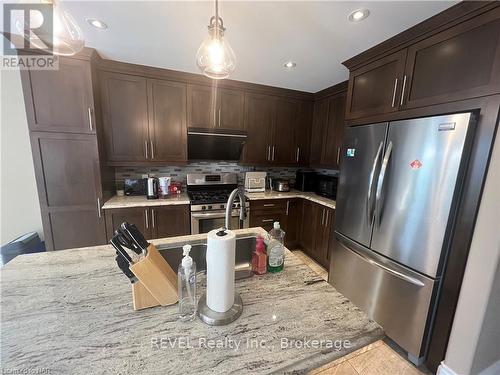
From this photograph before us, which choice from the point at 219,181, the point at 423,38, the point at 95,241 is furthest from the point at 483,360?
the point at 95,241

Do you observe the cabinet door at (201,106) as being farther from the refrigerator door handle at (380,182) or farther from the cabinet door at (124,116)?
the refrigerator door handle at (380,182)

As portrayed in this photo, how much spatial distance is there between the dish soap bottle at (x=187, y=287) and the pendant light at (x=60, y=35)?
41.1 inches

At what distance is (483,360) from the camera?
1.24 meters

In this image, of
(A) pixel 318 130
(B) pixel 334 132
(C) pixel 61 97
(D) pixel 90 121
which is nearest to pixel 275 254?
(D) pixel 90 121

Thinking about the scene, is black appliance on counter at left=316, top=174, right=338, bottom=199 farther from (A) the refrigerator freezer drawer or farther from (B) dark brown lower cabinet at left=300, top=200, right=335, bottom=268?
(A) the refrigerator freezer drawer

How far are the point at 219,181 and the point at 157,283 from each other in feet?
7.36

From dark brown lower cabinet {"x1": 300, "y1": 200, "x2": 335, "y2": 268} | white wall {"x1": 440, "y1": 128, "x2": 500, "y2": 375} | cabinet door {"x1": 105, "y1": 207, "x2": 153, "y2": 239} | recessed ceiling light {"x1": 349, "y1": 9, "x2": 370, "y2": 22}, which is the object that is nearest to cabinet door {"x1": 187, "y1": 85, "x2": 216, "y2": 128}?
cabinet door {"x1": 105, "y1": 207, "x2": 153, "y2": 239}

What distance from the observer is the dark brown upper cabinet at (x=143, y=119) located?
217 cm

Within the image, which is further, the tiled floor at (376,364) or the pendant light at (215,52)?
the tiled floor at (376,364)

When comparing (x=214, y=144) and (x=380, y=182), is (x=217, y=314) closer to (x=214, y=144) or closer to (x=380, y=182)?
(x=380, y=182)

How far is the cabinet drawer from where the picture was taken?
2.69m

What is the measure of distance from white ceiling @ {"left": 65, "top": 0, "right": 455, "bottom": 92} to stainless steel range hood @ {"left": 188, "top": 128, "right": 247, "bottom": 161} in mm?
754

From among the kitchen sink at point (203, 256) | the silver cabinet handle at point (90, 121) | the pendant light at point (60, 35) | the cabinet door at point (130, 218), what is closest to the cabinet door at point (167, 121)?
the silver cabinet handle at point (90, 121)

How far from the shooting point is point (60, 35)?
86 cm
